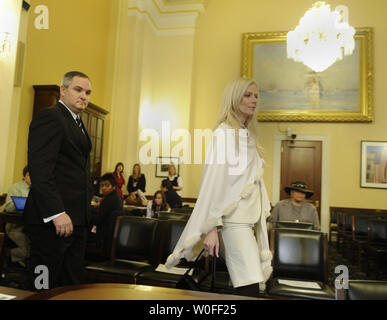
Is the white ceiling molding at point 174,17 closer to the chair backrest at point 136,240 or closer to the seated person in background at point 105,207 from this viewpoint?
the seated person in background at point 105,207

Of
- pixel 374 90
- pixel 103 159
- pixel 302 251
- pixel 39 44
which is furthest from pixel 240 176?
pixel 374 90

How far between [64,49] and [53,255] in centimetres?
567

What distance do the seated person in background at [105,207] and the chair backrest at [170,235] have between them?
758mm

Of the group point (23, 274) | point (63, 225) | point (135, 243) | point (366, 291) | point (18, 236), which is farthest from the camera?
point (18, 236)

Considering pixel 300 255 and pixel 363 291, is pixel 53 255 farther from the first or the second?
pixel 300 255

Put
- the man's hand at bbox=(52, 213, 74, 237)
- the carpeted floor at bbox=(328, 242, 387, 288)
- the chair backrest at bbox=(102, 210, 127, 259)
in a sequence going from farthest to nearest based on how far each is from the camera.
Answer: the carpeted floor at bbox=(328, 242, 387, 288), the chair backrest at bbox=(102, 210, 127, 259), the man's hand at bbox=(52, 213, 74, 237)

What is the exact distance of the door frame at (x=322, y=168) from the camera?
810cm

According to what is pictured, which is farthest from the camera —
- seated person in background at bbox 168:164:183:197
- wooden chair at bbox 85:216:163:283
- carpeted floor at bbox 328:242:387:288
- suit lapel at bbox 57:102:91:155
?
seated person in background at bbox 168:164:183:197

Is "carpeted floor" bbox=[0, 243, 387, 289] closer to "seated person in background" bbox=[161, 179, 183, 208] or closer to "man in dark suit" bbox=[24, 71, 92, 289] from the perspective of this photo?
"man in dark suit" bbox=[24, 71, 92, 289]

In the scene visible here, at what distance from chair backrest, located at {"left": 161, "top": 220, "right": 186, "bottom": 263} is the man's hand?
1.49 meters

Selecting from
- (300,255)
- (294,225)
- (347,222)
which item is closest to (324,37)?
(347,222)

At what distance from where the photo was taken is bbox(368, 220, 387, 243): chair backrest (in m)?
4.49

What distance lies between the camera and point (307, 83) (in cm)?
829

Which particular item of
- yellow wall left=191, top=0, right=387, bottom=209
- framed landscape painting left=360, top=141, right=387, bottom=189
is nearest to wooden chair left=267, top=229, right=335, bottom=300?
yellow wall left=191, top=0, right=387, bottom=209
